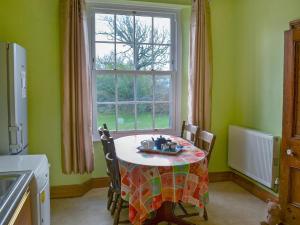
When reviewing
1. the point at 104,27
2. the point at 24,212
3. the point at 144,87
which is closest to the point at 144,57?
the point at 144,87

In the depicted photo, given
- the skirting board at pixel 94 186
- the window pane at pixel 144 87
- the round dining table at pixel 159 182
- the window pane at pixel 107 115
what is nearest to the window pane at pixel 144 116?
the window pane at pixel 144 87

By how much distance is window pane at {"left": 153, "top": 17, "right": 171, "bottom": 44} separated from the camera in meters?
3.68

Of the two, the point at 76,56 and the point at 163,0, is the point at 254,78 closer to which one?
the point at 163,0

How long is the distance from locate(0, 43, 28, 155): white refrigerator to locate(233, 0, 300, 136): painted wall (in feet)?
8.51

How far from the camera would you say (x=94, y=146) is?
3.50 m

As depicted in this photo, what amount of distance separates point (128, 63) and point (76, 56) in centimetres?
74

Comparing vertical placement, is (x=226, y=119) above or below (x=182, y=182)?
above

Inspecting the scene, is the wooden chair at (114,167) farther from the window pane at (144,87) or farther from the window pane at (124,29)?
the window pane at (124,29)

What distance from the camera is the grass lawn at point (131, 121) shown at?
3608mm

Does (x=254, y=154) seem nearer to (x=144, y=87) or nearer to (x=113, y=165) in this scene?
(x=144, y=87)

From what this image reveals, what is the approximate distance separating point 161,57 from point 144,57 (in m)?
0.24

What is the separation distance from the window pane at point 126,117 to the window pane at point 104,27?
36.0 inches

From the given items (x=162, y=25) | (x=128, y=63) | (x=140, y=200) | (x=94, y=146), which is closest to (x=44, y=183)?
(x=140, y=200)

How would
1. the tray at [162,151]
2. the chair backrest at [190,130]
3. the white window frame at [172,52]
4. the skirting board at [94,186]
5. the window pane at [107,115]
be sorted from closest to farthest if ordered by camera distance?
the tray at [162,151] → the chair backrest at [190,130] → the skirting board at [94,186] → the white window frame at [172,52] → the window pane at [107,115]
